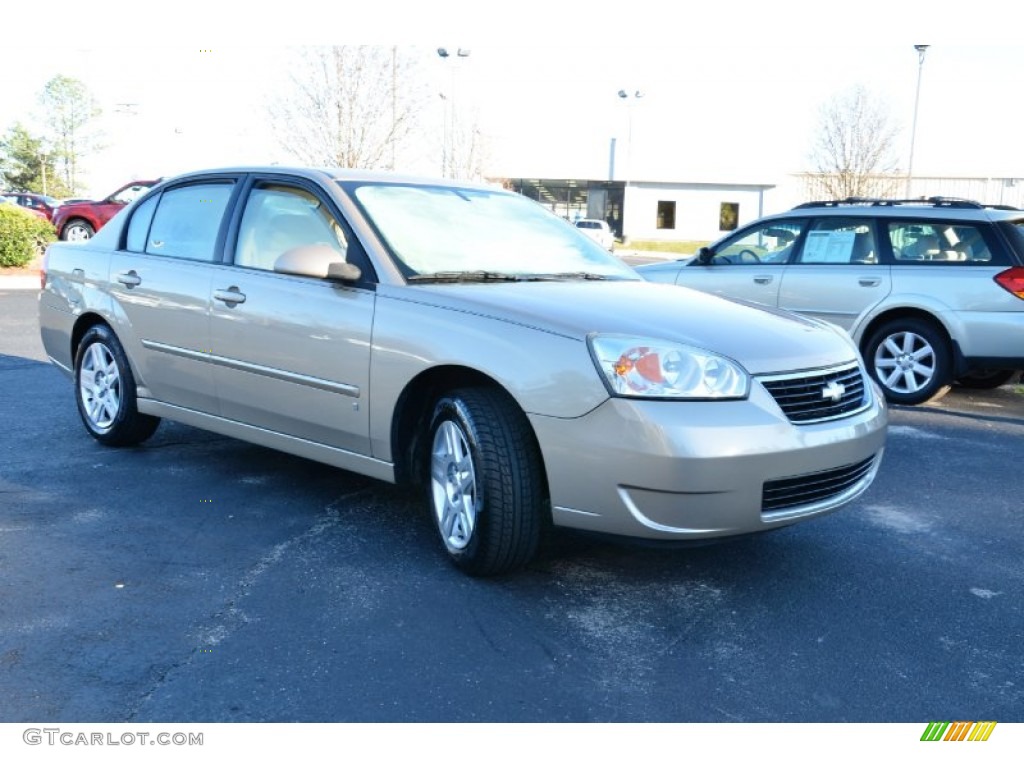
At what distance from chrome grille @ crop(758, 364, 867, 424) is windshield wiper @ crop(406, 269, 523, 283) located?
52.5 inches

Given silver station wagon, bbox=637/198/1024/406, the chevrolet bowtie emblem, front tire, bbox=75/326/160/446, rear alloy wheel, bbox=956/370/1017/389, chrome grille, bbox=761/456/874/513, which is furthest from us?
rear alloy wheel, bbox=956/370/1017/389

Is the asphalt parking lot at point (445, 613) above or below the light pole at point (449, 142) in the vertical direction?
below

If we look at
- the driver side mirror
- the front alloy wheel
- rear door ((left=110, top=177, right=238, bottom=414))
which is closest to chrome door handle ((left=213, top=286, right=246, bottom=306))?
rear door ((left=110, top=177, right=238, bottom=414))

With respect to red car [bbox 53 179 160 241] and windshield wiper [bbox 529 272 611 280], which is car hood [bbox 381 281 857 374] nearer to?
windshield wiper [bbox 529 272 611 280]

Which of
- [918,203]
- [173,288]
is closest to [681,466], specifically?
[173,288]

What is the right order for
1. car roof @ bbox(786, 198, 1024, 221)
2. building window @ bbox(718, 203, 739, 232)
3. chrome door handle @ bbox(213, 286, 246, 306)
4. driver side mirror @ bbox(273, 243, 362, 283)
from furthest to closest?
1. building window @ bbox(718, 203, 739, 232)
2. car roof @ bbox(786, 198, 1024, 221)
3. chrome door handle @ bbox(213, 286, 246, 306)
4. driver side mirror @ bbox(273, 243, 362, 283)

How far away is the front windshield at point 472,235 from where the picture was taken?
4.66m

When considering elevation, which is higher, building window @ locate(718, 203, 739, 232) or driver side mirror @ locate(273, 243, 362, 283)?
building window @ locate(718, 203, 739, 232)

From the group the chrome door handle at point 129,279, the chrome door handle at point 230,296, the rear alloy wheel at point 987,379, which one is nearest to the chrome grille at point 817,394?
the chrome door handle at point 230,296

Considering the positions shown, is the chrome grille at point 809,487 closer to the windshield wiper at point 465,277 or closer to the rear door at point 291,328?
the windshield wiper at point 465,277

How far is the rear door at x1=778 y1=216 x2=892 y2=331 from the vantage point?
8586 millimetres

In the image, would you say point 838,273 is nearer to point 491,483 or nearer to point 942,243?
point 942,243

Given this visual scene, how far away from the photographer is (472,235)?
4.92 m

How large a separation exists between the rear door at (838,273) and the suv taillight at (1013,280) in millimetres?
866
